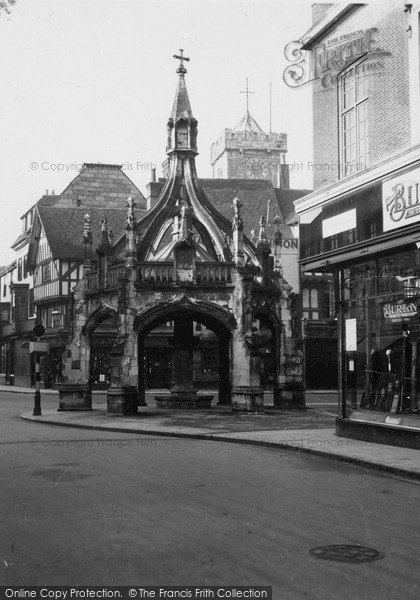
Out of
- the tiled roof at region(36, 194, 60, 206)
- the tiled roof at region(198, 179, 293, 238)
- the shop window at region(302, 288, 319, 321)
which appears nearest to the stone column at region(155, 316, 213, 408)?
the shop window at region(302, 288, 319, 321)

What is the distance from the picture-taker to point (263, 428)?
1897 centimetres

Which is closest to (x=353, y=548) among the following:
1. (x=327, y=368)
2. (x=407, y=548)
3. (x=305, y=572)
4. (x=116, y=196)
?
(x=407, y=548)

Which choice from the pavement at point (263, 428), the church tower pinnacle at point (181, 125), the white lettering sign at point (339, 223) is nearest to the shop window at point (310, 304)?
the pavement at point (263, 428)

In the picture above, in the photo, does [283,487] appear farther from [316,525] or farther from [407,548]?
[407,548]

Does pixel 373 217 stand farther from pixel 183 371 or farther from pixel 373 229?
pixel 183 371

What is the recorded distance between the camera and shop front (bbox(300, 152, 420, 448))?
47.3ft

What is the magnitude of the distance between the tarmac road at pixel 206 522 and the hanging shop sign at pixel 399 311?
332 cm

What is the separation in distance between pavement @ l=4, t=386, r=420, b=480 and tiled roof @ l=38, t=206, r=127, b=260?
23.1m

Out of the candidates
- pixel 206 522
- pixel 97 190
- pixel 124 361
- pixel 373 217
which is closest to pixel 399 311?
pixel 373 217

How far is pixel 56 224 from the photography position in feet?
166

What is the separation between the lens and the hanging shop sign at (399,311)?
14587mm

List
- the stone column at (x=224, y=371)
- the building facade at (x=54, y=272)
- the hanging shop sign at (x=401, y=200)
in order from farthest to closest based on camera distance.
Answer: the building facade at (x=54, y=272) < the stone column at (x=224, y=371) < the hanging shop sign at (x=401, y=200)

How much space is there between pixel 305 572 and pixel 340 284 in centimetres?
1132

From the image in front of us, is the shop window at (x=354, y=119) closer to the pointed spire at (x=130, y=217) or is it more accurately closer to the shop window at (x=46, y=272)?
the pointed spire at (x=130, y=217)
